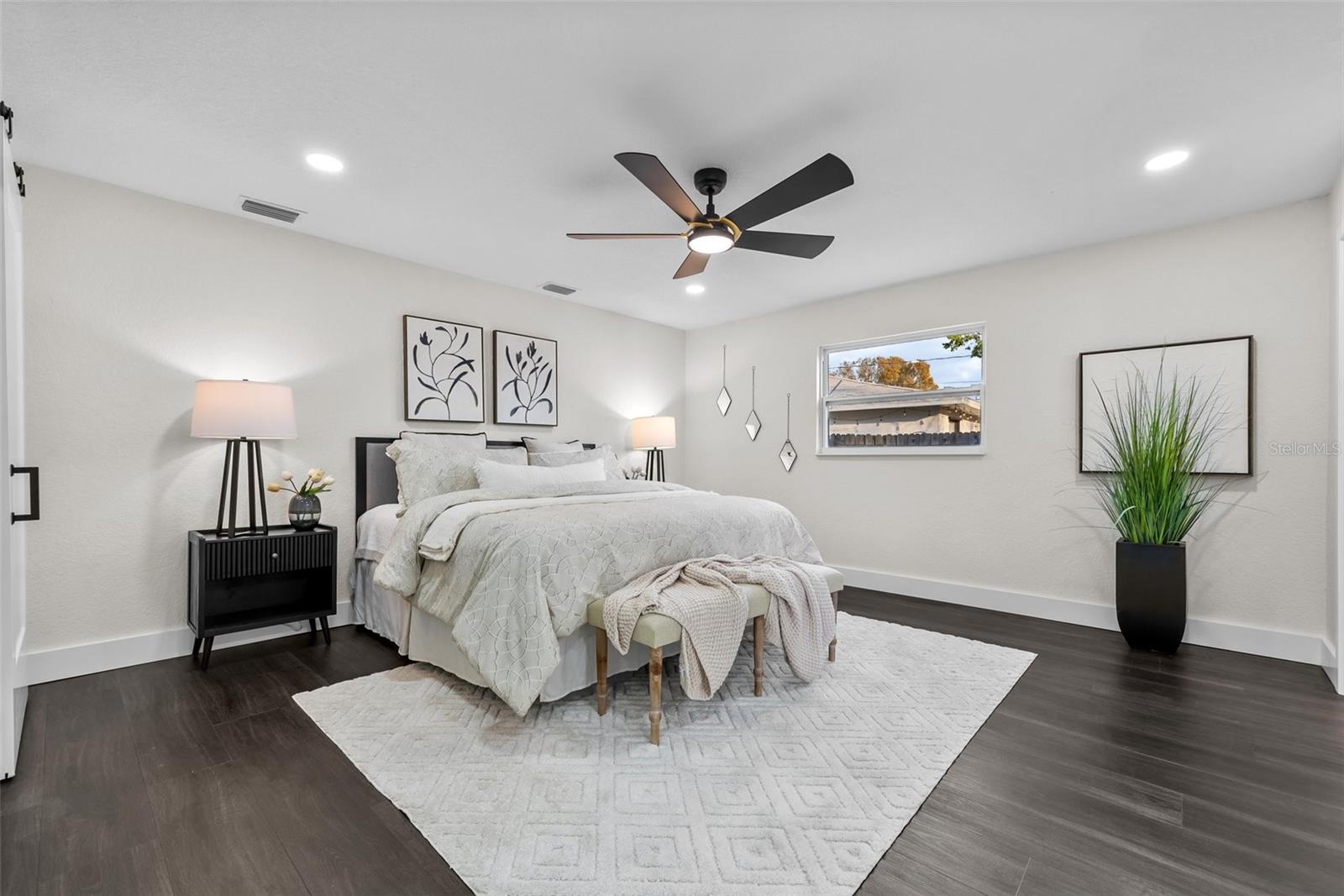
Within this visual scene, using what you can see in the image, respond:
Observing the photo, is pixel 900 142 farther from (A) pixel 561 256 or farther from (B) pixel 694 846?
(B) pixel 694 846

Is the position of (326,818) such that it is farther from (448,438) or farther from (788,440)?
(788,440)

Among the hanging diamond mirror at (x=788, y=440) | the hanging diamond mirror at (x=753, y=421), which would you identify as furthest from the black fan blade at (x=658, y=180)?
the hanging diamond mirror at (x=753, y=421)

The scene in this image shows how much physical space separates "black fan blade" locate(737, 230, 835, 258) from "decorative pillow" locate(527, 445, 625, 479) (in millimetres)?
2002

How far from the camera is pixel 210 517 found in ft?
11.1

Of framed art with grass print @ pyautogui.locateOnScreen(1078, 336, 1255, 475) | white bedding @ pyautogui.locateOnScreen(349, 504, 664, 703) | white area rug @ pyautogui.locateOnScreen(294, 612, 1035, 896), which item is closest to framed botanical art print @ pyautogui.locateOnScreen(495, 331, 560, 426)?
white bedding @ pyautogui.locateOnScreen(349, 504, 664, 703)

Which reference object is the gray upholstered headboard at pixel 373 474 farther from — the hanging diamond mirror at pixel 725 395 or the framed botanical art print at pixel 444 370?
the hanging diamond mirror at pixel 725 395

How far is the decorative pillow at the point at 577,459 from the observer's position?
14.2 ft

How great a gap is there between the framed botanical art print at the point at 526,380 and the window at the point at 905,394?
2331mm

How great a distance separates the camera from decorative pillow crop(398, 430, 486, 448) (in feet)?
12.6

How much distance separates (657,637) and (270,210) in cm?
321

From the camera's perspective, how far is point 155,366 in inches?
126

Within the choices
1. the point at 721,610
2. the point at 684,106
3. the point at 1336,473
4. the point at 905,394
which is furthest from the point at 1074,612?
the point at 684,106

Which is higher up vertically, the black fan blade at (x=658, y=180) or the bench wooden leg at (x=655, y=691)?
the black fan blade at (x=658, y=180)

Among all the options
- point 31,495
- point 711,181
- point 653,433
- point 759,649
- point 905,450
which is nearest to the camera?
point 31,495
